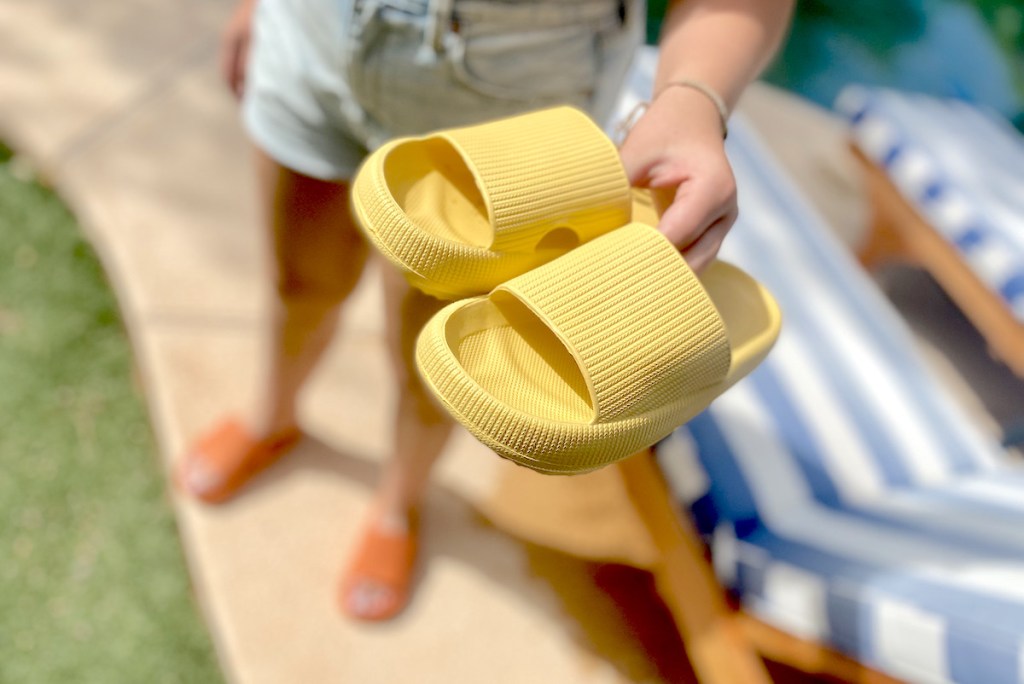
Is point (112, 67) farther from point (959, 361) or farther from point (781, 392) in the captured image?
point (959, 361)

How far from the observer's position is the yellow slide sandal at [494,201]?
48 cm

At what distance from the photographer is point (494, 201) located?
486 mm

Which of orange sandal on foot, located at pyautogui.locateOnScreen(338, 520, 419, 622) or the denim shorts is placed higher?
the denim shorts

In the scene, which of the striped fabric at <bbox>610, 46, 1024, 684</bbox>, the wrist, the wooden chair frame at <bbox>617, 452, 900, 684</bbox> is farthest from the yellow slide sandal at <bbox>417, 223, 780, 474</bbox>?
the wooden chair frame at <bbox>617, 452, 900, 684</bbox>

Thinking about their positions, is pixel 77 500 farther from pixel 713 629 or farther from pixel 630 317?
pixel 630 317

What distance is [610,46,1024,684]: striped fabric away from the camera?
0.93m

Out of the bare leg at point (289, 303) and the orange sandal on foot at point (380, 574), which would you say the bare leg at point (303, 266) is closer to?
the bare leg at point (289, 303)

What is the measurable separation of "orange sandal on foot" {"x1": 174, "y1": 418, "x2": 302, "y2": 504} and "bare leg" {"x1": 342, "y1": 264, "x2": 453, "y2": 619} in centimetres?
21

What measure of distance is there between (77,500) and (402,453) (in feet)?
1.85

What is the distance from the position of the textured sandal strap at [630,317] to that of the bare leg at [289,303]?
1.59 ft

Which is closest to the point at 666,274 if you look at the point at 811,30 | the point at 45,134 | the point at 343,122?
the point at 343,122

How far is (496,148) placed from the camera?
1.66 ft

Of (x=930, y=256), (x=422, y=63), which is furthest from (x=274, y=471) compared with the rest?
(x=930, y=256)

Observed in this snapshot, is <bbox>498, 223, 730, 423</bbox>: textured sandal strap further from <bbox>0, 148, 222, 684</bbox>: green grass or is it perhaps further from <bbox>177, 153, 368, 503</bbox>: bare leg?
<bbox>0, 148, 222, 684</bbox>: green grass
